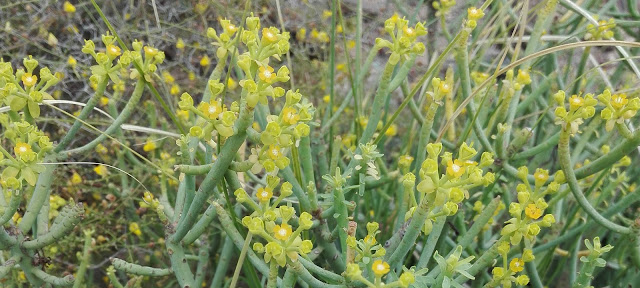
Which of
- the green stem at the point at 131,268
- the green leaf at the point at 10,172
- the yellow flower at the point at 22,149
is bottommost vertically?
the green stem at the point at 131,268

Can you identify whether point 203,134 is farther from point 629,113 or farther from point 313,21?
point 313,21

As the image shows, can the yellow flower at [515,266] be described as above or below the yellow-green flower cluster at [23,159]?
below

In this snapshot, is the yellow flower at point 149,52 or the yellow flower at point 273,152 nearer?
the yellow flower at point 273,152

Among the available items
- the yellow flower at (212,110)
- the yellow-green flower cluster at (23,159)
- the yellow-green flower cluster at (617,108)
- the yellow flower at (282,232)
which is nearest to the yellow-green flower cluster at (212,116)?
the yellow flower at (212,110)

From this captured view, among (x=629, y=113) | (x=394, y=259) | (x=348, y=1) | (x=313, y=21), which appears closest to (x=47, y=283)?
(x=394, y=259)

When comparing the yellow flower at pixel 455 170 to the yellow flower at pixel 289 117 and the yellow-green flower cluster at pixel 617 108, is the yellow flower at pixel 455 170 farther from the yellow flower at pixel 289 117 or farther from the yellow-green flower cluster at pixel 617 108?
the yellow-green flower cluster at pixel 617 108

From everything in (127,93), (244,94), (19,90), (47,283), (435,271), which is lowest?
(127,93)

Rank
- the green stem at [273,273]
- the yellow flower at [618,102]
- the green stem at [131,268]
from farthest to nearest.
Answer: the green stem at [131,268] → the yellow flower at [618,102] → the green stem at [273,273]

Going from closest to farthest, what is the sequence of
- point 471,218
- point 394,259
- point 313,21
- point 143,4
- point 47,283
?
point 394,259, point 47,283, point 471,218, point 143,4, point 313,21
